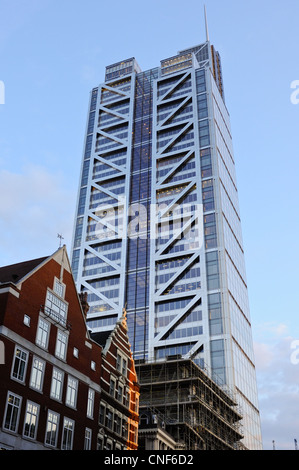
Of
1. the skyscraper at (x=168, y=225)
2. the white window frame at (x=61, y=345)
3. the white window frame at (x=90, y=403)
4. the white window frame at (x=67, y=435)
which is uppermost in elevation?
the skyscraper at (x=168, y=225)

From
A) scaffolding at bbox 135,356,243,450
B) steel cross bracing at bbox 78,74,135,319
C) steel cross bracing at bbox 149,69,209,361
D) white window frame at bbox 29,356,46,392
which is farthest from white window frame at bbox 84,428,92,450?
steel cross bracing at bbox 78,74,135,319

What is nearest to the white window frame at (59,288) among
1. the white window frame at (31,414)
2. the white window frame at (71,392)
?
the white window frame at (71,392)

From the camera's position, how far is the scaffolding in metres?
81.5

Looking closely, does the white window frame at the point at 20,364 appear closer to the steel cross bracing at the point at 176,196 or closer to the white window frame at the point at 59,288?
the white window frame at the point at 59,288

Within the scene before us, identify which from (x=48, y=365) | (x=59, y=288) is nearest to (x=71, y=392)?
(x=48, y=365)

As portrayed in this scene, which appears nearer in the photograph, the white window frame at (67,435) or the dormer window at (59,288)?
the white window frame at (67,435)

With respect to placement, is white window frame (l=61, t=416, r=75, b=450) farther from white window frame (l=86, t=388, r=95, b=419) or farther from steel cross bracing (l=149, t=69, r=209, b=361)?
steel cross bracing (l=149, t=69, r=209, b=361)

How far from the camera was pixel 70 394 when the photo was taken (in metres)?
45.6

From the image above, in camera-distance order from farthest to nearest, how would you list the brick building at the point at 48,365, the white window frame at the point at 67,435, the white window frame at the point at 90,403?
the white window frame at the point at 90,403
the white window frame at the point at 67,435
the brick building at the point at 48,365

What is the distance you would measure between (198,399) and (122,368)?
107 feet

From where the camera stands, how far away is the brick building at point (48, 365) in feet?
129

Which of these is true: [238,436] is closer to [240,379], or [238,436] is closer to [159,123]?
[240,379]

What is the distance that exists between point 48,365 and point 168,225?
10005 cm

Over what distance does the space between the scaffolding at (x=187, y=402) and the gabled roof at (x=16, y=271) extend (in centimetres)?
3972
